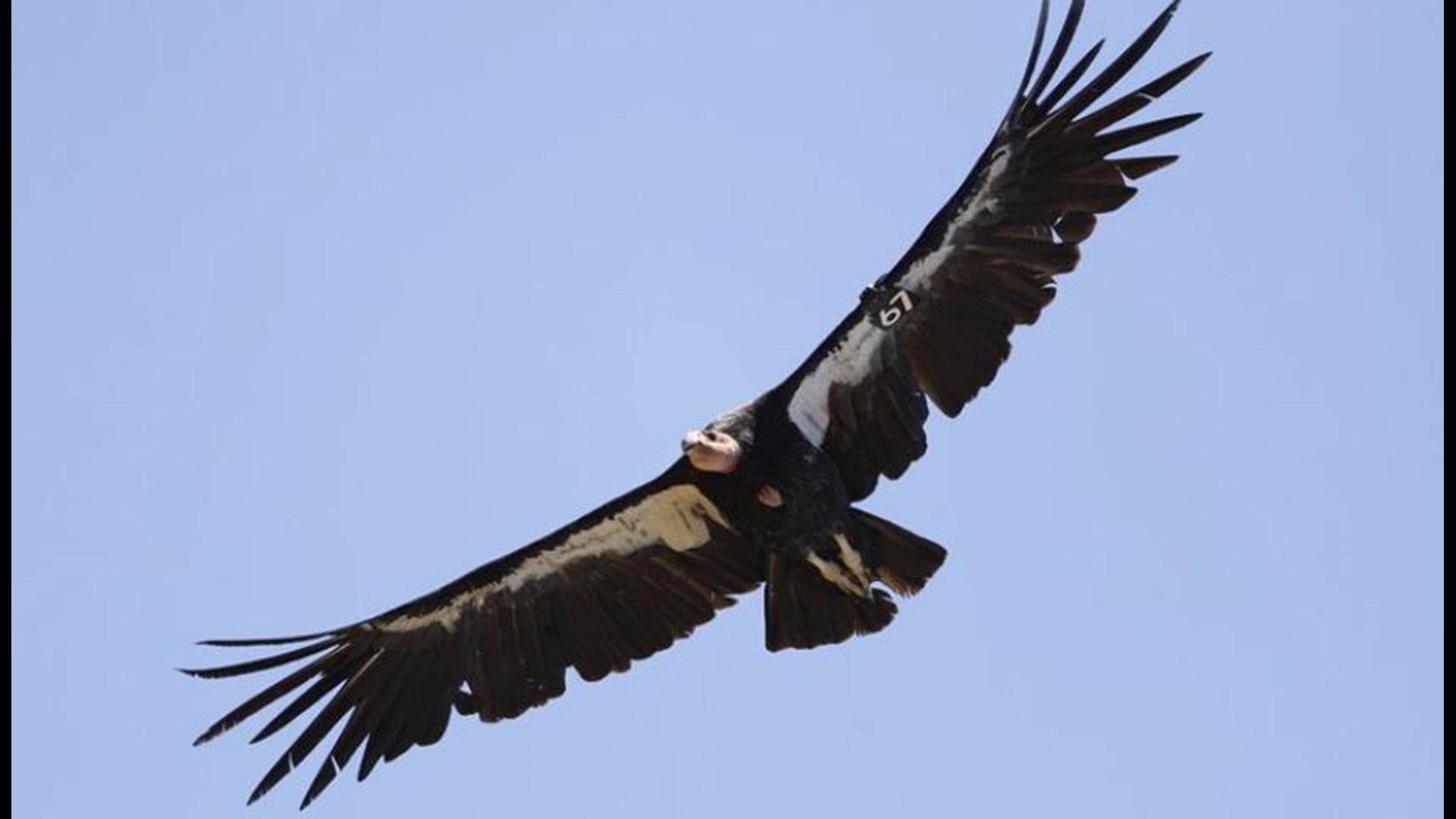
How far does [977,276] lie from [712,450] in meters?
2.06

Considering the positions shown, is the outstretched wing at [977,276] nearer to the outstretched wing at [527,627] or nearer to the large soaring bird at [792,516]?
the large soaring bird at [792,516]

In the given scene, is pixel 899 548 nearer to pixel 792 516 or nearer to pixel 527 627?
pixel 792 516

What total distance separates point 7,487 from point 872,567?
5.61 meters

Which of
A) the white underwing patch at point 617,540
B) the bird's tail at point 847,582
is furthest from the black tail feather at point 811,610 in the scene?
the white underwing patch at point 617,540

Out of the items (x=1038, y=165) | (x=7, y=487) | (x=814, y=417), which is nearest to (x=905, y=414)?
(x=814, y=417)

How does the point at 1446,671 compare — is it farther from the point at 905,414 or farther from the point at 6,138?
the point at 6,138

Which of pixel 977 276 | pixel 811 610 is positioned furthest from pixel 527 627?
pixel 977 276

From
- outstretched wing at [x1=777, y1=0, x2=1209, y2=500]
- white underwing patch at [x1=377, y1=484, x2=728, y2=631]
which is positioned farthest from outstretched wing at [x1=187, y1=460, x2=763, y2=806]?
outstretched wing at [x1=777, y1=0, x2=1209, y2=500]

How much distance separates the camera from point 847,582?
16.3m

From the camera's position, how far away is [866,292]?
1606 centimetres

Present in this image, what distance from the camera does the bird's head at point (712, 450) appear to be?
15.9 m

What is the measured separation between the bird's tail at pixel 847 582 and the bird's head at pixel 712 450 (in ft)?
2.78

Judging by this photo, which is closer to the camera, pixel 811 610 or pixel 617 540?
pixel 811 610

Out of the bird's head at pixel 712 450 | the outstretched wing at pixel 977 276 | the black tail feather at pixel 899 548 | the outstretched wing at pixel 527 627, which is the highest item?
the outstretched wing at pixel 977 276
